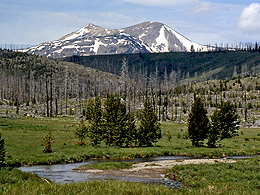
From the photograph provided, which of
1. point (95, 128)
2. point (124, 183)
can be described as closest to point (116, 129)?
point (95, 128)

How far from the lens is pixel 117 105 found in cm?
5034

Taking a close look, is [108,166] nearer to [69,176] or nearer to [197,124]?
[69,176]

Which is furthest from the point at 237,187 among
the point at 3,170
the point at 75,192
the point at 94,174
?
the point at 3,170

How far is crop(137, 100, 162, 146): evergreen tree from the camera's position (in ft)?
164

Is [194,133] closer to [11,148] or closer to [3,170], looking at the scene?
[11,148]

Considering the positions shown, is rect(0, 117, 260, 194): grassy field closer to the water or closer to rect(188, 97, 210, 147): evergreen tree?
the water

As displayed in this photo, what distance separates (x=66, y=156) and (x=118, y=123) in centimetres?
1415

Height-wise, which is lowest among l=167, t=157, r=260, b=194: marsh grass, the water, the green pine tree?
the water

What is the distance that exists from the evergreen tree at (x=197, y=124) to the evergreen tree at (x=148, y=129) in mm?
6058

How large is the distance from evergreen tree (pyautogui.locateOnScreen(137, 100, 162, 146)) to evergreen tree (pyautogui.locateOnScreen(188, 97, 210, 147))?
239 inches

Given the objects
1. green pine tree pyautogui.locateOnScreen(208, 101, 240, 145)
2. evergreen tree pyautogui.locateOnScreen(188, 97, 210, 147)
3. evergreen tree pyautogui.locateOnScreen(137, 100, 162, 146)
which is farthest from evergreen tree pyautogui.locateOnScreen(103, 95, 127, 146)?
green pine tree pyautogui.locateOnScreen(208, 101, 240, 145)

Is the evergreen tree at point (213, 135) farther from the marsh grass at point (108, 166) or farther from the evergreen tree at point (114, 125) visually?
the marsh grass at point (108, 166)

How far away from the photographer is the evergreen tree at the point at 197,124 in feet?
168

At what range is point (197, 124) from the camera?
171ft
